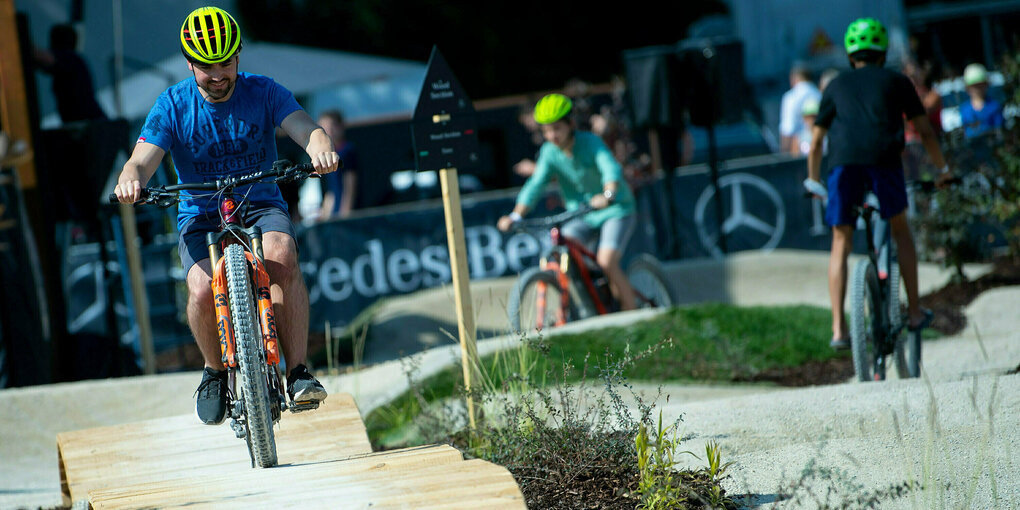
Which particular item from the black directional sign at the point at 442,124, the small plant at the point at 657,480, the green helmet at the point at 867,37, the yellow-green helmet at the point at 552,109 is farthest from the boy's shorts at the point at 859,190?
the small plant at the point at 657,480

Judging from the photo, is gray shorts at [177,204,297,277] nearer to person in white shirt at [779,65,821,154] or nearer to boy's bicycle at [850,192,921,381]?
boy's bicycle at [850,192,921,381]

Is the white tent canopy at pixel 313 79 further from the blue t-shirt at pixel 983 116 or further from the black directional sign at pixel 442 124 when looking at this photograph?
the blue t-shirt at pixel 983 116

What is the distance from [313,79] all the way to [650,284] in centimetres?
722

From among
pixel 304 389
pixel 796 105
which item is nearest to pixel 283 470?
pixel 304 389

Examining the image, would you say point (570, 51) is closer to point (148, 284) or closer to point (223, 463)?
point (148, 284)

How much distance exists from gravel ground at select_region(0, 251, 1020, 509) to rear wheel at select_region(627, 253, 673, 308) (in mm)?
1012

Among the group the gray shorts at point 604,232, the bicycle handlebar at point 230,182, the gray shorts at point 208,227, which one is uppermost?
the bicycle handlebar at point 230,182

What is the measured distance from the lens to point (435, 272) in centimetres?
1244

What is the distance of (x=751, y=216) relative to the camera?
12.9 m

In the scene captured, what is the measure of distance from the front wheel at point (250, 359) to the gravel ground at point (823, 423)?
167cm

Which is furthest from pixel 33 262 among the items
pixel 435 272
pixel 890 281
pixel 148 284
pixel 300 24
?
→ pixel 300 24

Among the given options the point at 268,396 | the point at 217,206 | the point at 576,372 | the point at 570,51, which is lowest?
the point at 576,372

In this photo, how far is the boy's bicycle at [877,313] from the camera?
21.8 ft

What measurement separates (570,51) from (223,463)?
64.9 feet
